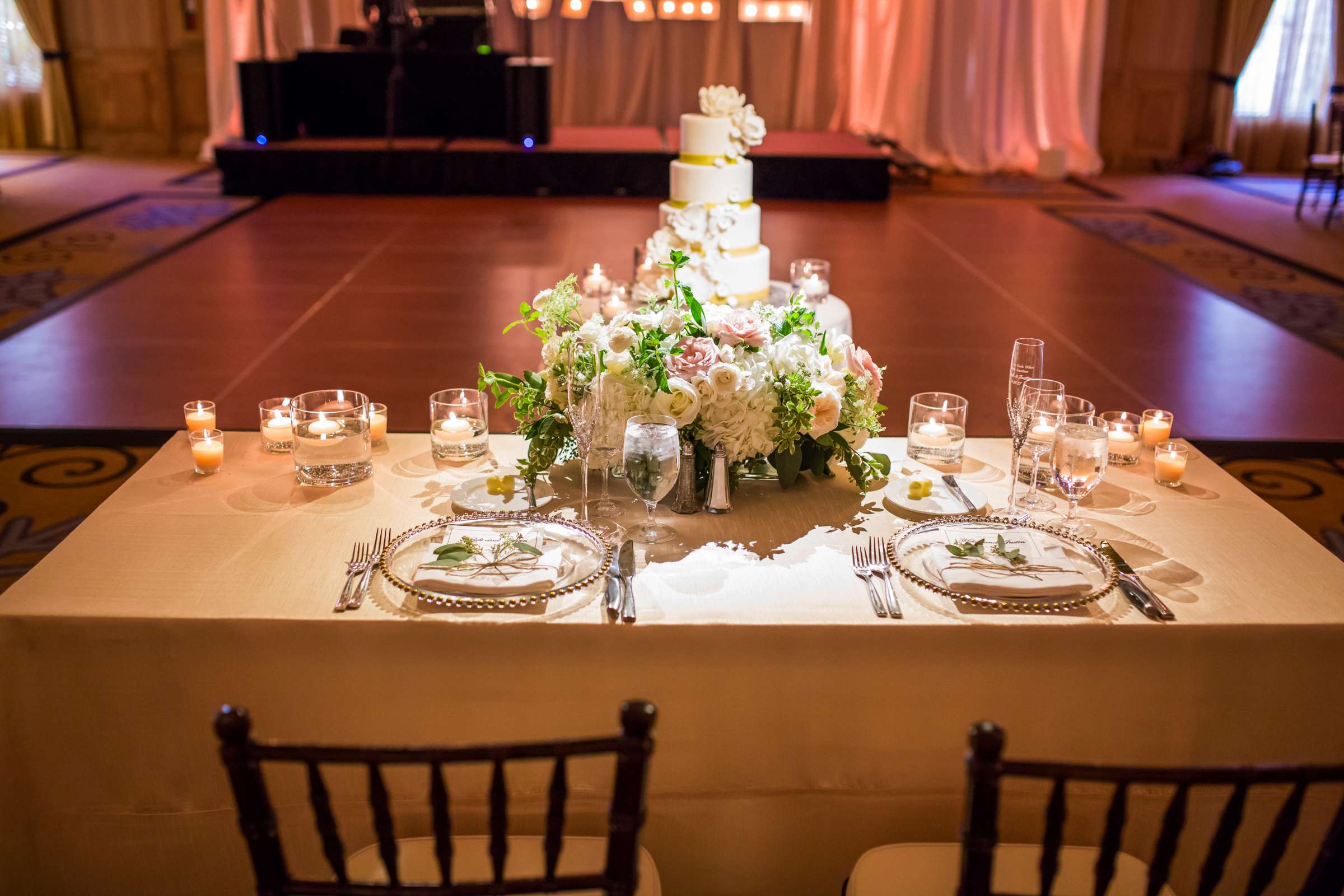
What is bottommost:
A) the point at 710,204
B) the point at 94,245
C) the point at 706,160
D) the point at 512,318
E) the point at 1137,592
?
the point at 512,318

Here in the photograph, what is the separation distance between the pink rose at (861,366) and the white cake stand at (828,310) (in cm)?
158

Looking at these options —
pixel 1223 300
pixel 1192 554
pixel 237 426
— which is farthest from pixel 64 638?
pixel 1223 300

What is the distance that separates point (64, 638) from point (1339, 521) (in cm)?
318

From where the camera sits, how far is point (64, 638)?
1.45 metres

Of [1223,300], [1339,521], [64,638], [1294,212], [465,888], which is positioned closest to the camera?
[465,888]

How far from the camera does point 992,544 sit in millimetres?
1667

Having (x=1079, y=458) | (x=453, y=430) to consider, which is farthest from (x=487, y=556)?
(x=1079, y=458)

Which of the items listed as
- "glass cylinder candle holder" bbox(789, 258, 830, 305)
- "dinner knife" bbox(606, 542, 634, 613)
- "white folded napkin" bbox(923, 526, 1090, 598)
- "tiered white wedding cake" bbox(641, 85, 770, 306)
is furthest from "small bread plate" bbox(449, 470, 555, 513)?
"glass cylinder candle holder" bbox(789, 258, 830, 305)

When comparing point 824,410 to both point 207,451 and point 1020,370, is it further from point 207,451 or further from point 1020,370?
point 207,451

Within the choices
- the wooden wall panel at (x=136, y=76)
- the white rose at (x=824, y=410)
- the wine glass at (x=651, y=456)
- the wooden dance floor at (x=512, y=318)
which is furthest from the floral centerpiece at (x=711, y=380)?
the wooden wall panel at (x=136, y=76)

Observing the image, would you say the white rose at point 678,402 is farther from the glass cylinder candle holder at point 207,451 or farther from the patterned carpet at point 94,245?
the patterned carpet at point 94,245

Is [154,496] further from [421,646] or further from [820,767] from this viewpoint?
[820,767]

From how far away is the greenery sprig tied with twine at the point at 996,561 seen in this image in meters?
1.58

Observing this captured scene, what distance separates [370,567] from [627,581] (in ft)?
1.16
